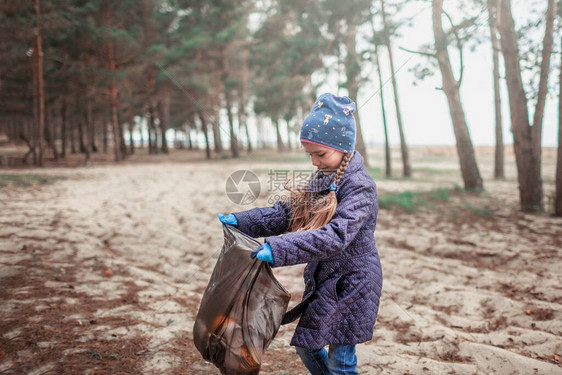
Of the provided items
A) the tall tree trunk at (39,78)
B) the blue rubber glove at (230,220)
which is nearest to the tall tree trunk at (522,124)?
the blue rubber glove at (230,220)

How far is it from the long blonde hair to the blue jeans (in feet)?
2.02

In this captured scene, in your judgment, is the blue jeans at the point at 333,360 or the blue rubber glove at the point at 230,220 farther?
the blue rubber glove at the point at 230,220

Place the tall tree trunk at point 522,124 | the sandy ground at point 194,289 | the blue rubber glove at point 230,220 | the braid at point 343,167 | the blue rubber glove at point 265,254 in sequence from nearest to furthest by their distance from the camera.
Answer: the blue rubber glove at point 265,254, the braid at point 343,167, the blue rubber glove at point 230,220, the sandy ground at point 194,289, the tall tree trunk at point 522,124

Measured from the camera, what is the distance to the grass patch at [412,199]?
7.90 metres

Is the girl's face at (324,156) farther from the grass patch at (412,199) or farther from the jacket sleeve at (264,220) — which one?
the grass patch at (412,199)

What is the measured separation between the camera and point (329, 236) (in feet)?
5.07

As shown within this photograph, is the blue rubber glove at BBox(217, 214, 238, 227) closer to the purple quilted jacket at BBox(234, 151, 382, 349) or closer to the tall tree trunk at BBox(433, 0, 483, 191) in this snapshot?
the purple quilted jacket at BBox(234, 151, 382, 349)

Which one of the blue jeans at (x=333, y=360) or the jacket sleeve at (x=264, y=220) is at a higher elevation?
the jacket sleeve at (x=264, y=220)

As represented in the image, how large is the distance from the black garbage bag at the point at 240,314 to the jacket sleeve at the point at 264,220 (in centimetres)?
28

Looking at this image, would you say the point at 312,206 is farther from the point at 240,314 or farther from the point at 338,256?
the point at 240,314

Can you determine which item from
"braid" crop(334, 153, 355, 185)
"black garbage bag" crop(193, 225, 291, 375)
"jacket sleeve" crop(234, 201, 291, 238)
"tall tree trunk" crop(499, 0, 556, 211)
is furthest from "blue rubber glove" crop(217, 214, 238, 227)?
"tall tree trunk" crop(499, 0, 556, 211)

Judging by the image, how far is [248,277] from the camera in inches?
63.0

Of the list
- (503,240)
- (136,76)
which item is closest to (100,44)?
(136,76)

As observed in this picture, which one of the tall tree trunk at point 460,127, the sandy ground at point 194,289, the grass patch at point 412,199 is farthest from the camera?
the tall tree trunk at point 460,127
